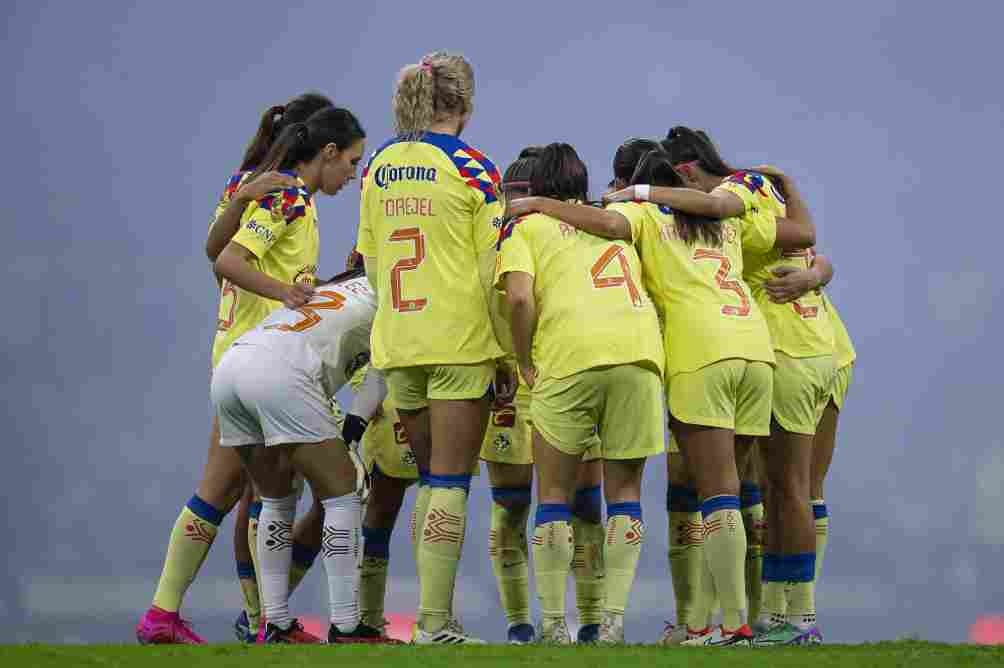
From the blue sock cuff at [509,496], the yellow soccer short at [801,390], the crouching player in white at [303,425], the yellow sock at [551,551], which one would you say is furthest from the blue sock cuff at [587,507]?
the crouching player in white at [303,425]

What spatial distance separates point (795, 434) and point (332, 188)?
2132 millimetres

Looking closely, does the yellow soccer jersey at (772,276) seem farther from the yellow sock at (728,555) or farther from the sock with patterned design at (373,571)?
the sock with patterned design at (373,571)

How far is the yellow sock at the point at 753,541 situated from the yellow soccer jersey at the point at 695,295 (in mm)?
1150

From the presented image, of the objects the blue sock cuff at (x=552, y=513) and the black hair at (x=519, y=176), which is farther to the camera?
the black hair at (x=519, y=176)

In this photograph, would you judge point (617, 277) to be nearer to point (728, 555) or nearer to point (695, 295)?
point (695, 295)

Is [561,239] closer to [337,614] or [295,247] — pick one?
[295,247]

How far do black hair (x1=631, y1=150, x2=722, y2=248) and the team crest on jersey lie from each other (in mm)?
1218

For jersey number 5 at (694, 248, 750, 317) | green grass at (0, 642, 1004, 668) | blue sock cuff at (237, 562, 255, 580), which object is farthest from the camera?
blue sock cuff at (237, 562, 255, 580)

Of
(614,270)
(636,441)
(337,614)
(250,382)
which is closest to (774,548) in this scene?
(636,441)

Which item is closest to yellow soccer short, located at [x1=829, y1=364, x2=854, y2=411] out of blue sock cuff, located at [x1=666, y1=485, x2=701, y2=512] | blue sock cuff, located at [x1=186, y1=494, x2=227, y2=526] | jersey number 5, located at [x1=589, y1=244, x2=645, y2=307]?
blue sock cuff, located at [x1=666, y1=485, x2=701, y2=512]

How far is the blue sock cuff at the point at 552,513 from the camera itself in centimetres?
521

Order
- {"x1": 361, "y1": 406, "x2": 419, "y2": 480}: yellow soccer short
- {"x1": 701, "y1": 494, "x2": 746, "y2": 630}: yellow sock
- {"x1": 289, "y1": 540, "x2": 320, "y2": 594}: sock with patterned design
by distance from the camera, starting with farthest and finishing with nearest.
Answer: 1. {"x1": 289, "y1": 540, "x2": 320, "y2": 594}: sock with patterned design
2. {"x1": 361, "y1": 406, "x2": 419, "y2": 480}: yellow soccer short
3. {"x1": 701, "y1": 494, "x2": 746, "y2": 630}: yellow sock

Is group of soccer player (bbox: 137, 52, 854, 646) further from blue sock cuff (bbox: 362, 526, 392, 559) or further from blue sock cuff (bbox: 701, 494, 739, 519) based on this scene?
blue sock cuff (bbox: 362, 526, 392, 559)

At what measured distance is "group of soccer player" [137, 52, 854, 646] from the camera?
5.20 meters
